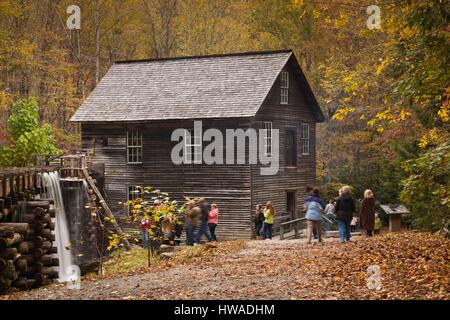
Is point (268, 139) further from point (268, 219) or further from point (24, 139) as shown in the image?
point (24, 139)

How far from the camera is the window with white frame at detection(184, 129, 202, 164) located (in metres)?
32.5

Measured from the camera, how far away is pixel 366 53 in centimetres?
4206

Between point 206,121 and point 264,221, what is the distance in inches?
254

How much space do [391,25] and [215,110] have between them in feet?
53.7

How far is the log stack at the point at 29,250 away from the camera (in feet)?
54.5

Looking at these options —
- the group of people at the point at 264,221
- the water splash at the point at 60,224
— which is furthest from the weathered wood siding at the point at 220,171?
the water splash at the point at 60,224

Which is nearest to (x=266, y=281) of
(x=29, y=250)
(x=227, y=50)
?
(x=29, y=250)

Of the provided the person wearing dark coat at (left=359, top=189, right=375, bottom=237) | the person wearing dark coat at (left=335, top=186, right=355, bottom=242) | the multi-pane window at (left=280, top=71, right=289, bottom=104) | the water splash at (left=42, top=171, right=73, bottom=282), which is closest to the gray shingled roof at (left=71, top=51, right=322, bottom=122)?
the multi-pane window at (left=280, top=71, right=289, bottom=104)

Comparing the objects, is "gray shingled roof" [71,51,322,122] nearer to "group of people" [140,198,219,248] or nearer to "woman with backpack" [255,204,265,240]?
"woman with backpack" [255,204,265,240]

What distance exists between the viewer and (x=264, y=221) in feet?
92.1

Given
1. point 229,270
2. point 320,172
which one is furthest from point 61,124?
point 229,270

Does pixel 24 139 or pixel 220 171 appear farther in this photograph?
pixel 24 139

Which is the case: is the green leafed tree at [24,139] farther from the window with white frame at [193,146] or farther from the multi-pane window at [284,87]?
the multi-pane window at [284,87]
